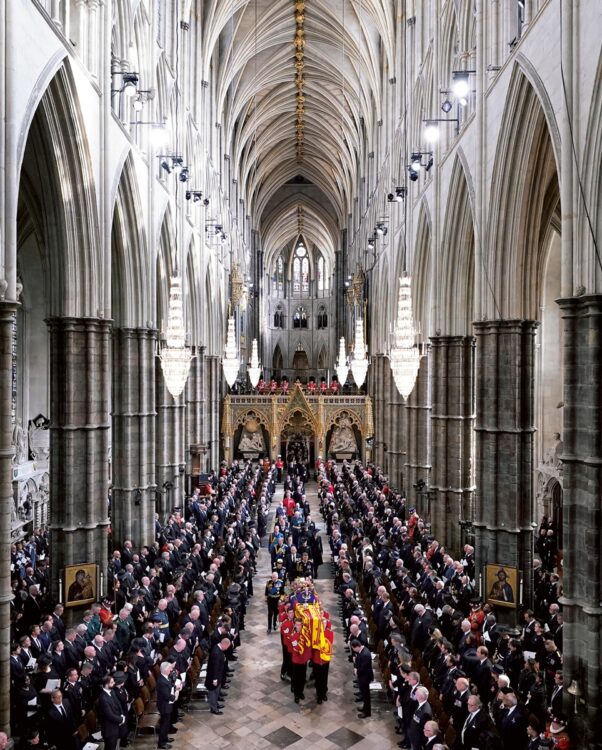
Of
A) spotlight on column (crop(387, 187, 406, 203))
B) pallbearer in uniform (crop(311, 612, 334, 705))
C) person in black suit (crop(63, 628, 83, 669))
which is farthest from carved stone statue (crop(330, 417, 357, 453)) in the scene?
person in black suit (crop(63, 628, 83, 669))

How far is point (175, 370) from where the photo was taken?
1952 cm

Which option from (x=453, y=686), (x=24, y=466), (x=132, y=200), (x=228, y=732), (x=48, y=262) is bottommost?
(x=228, y=732)

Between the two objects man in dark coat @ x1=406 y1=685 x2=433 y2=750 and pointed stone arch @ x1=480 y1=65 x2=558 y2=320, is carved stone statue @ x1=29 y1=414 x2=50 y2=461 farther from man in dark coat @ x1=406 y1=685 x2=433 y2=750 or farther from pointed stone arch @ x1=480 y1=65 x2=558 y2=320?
man in dark coat @ x1=406 y1=685 x2=433 y2=750

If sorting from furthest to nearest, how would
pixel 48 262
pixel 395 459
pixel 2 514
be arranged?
pixel 395 459, pixel 48 262, pixel 2 514

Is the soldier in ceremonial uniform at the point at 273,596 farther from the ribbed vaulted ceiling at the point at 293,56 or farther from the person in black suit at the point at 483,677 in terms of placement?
the ribbed vaulted ceiling at the point at 293,56

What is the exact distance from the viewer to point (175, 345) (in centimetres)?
1906

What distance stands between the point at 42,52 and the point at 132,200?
7.46 meters

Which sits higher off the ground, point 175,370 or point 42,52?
point 42,52

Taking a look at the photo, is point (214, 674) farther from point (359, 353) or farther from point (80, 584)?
point (359, 353)

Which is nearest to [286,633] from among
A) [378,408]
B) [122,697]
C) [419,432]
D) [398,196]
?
[122,697]

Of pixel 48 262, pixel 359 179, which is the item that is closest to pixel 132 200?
pixel 48 262

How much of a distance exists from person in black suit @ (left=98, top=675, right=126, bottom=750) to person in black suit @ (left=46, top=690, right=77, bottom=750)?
440 mm

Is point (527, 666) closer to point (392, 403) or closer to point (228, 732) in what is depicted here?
point (228, 732)

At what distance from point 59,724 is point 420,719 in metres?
5.24
